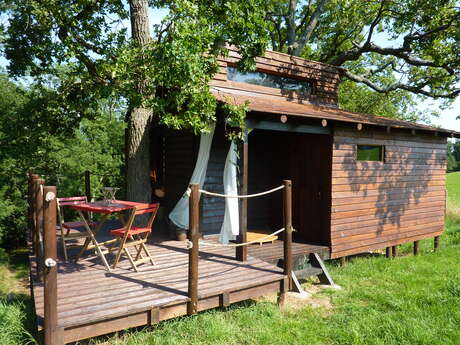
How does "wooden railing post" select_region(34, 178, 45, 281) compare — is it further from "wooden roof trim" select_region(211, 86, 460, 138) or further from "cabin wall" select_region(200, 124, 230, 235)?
"cabin wall" select_region(200, 124, 230, 235)

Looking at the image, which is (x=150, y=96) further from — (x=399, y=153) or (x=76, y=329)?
(x=399, y=153)

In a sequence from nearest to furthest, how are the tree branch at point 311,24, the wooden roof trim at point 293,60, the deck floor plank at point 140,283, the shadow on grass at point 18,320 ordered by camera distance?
the deck floor plank at point 140,283
the shadow on grass at point 18,320
the wooden roof trim at point 293,60
the tree branch at point 311,24

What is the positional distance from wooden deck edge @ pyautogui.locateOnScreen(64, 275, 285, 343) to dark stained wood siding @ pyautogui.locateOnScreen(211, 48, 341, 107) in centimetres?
488

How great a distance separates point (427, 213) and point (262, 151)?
15.8 feet

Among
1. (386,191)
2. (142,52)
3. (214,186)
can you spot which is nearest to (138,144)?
(214,186)

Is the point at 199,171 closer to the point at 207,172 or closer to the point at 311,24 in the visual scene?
the point at 207,172

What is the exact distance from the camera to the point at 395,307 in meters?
5.11

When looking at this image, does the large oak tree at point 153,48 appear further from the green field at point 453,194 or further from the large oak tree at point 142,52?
the green field at point 453,194

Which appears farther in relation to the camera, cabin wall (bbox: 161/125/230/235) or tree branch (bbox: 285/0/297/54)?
tree branch (bbox: 285/0/297/54)

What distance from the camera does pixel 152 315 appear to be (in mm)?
3857

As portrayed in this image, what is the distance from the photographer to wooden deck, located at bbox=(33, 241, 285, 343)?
3.56m

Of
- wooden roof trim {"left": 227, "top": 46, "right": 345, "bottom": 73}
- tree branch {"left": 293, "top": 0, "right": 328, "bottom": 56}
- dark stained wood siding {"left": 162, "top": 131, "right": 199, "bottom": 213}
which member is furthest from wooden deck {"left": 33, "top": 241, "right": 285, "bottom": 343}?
tree branch {"left": 293, "top": 0, "right": 328, "bottom": 56}

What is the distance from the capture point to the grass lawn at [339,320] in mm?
4090

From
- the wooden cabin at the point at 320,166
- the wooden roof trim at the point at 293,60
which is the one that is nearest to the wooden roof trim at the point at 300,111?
the wooden cabin at the point at 320,166
